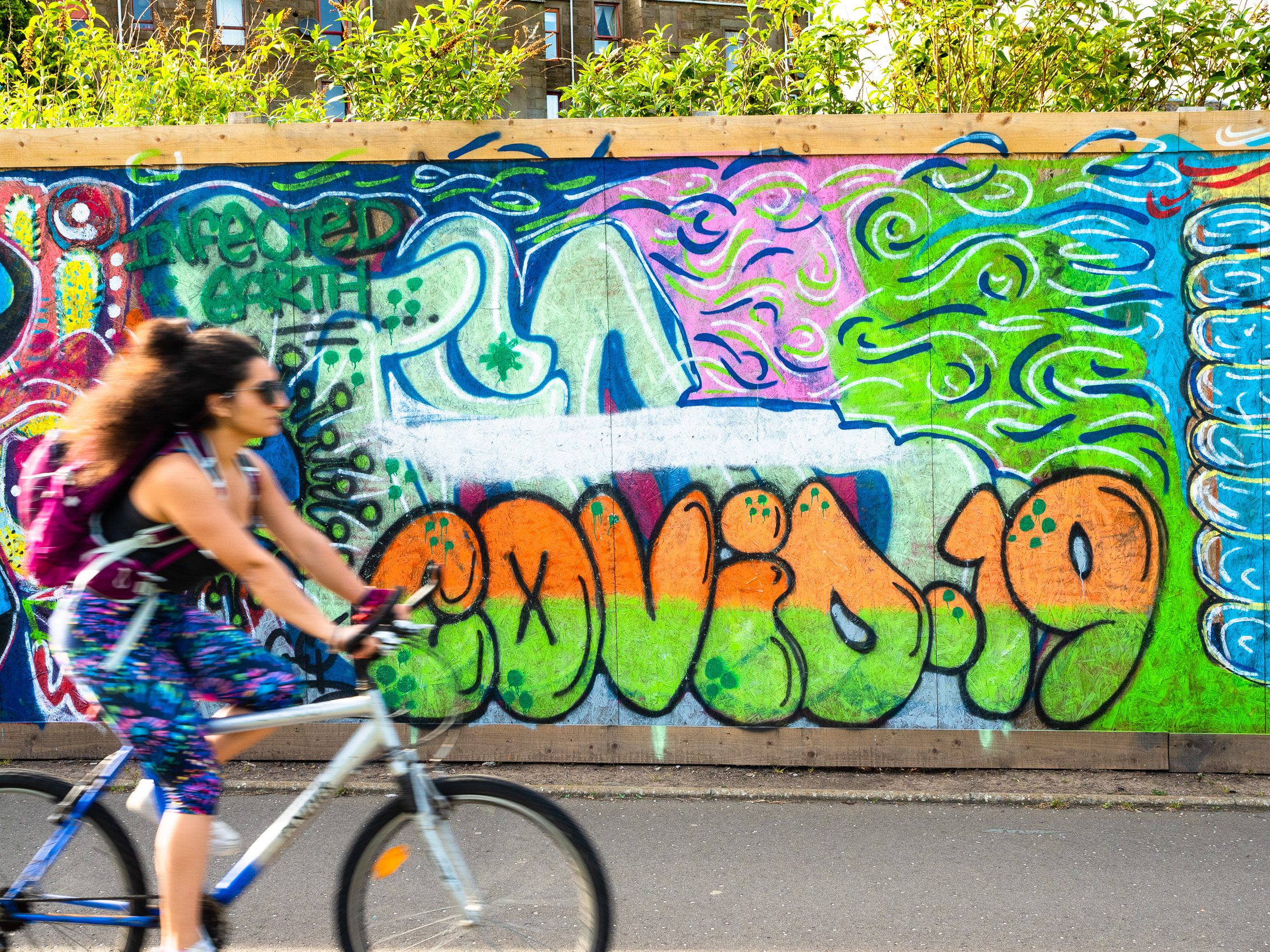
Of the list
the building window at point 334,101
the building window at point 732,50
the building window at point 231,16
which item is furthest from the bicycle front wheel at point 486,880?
the building window at point 231,16

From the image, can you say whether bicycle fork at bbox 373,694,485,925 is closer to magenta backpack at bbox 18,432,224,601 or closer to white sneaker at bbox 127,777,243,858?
white sneaker at bbox 127,777,243,858

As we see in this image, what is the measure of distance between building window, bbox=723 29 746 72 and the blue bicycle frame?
4.44 meters

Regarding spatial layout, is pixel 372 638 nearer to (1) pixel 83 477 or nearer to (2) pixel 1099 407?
(1) pixel 83 477

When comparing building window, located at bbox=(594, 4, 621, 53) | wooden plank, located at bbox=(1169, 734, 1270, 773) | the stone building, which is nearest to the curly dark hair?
wooden plank, located at bbox=(1169, 734, 1270, 773)

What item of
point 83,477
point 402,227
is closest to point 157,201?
point 402,227

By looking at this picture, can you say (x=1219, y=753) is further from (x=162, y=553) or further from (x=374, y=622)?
(x=162, y=553)

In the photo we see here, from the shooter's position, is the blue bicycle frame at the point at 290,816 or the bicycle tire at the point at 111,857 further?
the bicycle tire at the point at 111,857

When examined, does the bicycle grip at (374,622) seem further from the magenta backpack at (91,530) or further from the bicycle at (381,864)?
the magenta backpack at (91,530)

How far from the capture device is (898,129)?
511cm

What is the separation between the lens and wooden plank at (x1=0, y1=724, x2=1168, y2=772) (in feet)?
16.9

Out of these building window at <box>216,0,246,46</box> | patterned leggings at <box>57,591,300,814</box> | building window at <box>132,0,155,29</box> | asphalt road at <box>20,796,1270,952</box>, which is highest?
building window at <box>216,0,246,46</box>

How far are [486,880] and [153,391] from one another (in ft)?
4.58

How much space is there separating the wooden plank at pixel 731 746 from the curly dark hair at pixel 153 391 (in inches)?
113

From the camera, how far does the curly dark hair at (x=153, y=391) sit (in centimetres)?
260
